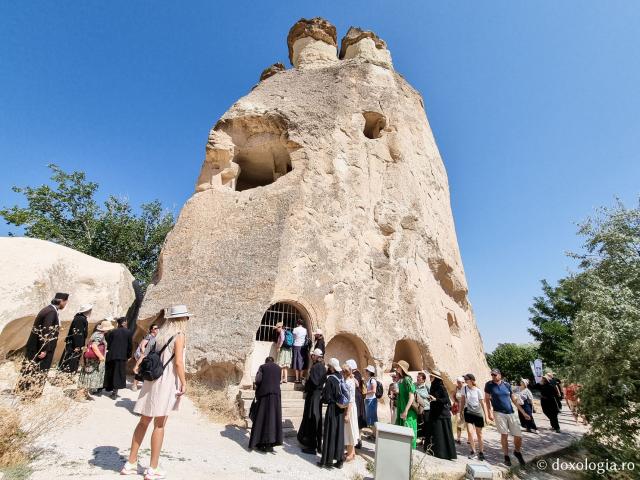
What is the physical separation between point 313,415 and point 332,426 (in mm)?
605

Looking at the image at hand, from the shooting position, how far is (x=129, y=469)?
4.04m

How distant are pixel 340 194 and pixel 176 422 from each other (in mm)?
8245

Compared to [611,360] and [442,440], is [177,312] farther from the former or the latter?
[611,360]

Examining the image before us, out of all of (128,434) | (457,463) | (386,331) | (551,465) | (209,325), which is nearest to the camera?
(128,434)

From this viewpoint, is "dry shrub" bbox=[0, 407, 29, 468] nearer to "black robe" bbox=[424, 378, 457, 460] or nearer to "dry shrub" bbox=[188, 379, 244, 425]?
"dry shrub" bbox=[188, 379, 244, 425]

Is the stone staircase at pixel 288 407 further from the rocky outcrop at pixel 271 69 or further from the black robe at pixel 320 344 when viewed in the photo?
the rocky outcrop at pixel 271 69

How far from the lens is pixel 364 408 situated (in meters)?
7.52

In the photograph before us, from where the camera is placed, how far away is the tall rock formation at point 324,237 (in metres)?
9.92

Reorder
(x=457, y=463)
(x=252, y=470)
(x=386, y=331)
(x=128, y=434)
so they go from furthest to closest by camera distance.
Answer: (x=386, y=331)
(x=457, y=463)
(x=128, y=434)
(x=252, y=470)

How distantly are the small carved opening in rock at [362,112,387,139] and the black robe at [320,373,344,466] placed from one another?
1157cm

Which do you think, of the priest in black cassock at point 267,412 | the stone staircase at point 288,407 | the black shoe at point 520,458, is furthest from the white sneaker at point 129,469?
the black shoe at point 520,458

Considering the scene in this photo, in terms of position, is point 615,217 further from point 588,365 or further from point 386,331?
point 386,331

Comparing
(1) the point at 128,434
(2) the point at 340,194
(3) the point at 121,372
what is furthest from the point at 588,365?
(3) the point at 121,372

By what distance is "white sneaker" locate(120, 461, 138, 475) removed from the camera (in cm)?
402
